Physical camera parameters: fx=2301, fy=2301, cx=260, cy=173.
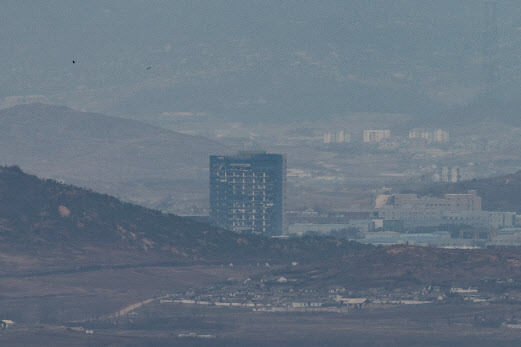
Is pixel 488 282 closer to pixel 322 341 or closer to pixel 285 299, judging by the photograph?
pixel 285 299

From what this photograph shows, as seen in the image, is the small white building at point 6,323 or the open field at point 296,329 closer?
the open field at point 296,329

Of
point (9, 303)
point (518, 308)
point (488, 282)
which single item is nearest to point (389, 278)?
point (488, 282)

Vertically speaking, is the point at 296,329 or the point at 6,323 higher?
Answer: the point at 6,323

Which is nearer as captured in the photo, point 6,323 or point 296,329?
point 6,323

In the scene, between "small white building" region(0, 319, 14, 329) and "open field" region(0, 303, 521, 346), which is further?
"small white building" region(0, 319, 14, 329)

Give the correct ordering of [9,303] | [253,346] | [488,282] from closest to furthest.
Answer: [253,346] < [9,303] < [488,282]

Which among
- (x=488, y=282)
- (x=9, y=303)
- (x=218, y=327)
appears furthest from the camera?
(x=488, y=282)

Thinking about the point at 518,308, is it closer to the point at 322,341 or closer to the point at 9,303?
the point at 322,341

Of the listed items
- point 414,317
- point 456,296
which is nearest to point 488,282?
point 456,296

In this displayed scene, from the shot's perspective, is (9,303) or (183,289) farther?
(183,289)
